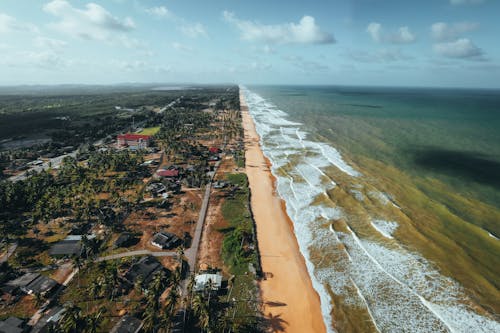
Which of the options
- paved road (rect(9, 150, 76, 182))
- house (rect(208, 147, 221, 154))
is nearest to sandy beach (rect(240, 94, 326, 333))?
house (rect(208, 147, 221, 154))

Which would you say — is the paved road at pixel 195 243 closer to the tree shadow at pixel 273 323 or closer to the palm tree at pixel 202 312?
the palm tree at pixel 202 312

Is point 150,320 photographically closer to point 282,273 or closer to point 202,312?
point 202,312

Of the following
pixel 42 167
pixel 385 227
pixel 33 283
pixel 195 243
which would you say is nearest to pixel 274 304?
pixel 195 243

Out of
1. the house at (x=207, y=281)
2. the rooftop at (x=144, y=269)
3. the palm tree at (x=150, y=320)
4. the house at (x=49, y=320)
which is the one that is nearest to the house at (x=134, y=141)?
the rooftop at (x=144, y=269)

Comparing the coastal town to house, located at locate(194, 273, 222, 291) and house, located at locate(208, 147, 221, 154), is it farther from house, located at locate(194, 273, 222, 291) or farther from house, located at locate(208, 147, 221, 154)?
house, located at locate(208, 147, 221, 154)

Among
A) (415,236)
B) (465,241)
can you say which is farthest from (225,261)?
(465,241)

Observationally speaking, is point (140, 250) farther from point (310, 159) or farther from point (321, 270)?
point (310, 159)
